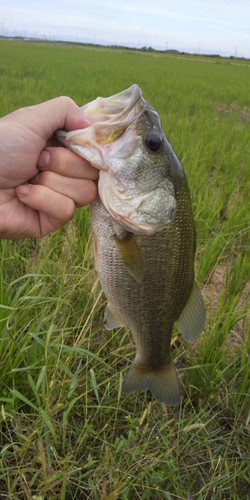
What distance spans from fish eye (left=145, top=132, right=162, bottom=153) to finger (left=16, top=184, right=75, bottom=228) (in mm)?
394

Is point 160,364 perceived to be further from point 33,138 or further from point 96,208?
point 33,138

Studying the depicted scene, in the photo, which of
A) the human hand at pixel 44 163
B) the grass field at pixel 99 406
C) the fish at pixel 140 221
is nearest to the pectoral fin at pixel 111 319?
the fish at pixel 140 221

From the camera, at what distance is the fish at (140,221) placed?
116 cm

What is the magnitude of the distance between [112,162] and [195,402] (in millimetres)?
1295

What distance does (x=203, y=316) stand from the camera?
1.41 metres

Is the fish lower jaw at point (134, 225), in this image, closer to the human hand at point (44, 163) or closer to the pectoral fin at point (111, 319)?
the human hand at point (44, 163)

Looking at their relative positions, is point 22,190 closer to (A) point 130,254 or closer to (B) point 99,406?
(A) point 130,254

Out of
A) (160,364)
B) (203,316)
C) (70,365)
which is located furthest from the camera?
(70,365)

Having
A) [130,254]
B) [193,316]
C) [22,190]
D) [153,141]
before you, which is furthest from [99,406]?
[153,141]

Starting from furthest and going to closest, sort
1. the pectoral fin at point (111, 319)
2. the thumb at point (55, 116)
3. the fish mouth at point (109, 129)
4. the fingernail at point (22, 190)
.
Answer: the pectoral fin at point (111, 319) → the fingernail at point (22, 190) → the thumb at point (55, 116) → the fish mouth at point (109, 129)

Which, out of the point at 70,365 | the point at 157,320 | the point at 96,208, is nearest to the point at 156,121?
the point at 96,208

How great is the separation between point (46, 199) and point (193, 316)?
0.73 metres

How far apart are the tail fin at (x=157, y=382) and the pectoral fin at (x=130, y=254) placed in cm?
49

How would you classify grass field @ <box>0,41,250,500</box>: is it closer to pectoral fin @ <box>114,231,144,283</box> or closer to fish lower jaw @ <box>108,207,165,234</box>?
pectoral fin @ <box>114,231,144,283</box>
